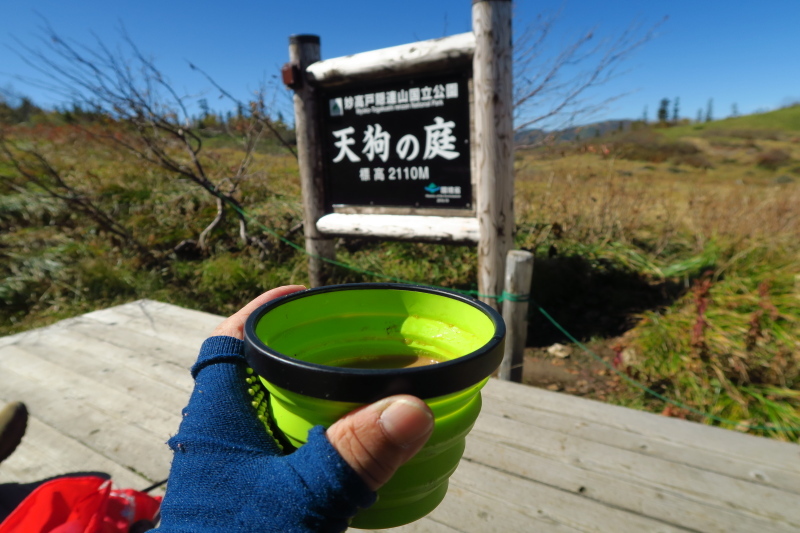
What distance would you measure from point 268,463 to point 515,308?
2.38m

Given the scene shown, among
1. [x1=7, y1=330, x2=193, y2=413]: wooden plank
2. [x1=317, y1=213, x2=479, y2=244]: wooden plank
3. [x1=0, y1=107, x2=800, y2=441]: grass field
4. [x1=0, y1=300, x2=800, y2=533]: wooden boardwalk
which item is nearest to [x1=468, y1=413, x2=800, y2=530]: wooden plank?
[x1=0, y1=300, x2=800, y2=533]: wooden boardwalk

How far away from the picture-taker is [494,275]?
3123 millimetres

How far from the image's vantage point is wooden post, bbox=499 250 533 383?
2.73m

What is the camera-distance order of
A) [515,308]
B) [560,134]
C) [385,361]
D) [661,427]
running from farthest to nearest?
1. [560,134]
2. [515,308]
3. [661,427]
4. [385,361]

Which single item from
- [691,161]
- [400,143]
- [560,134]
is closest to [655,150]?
[691,161]

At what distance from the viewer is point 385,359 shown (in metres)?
0.77

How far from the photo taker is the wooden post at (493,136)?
2.80 meters

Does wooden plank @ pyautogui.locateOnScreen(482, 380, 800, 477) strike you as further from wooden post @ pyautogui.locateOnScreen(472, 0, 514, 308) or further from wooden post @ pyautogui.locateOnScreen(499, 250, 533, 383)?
wooden post @ pyautogui.locateOnScreen(472, 0, 514, 308)

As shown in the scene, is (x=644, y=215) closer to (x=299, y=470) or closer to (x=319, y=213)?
(x=319, y=213)

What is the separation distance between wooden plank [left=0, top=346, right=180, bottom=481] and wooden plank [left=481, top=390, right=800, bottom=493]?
49.5 inches

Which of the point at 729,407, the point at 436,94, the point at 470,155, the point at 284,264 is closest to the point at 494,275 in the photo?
the point at 470,155

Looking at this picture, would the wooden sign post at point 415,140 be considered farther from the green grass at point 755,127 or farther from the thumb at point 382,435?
the green grass at point 755,127

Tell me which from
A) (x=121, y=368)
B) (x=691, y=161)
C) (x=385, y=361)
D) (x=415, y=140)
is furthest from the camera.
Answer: (x=691, y=161)

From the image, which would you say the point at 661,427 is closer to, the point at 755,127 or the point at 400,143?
the point at 400,143
